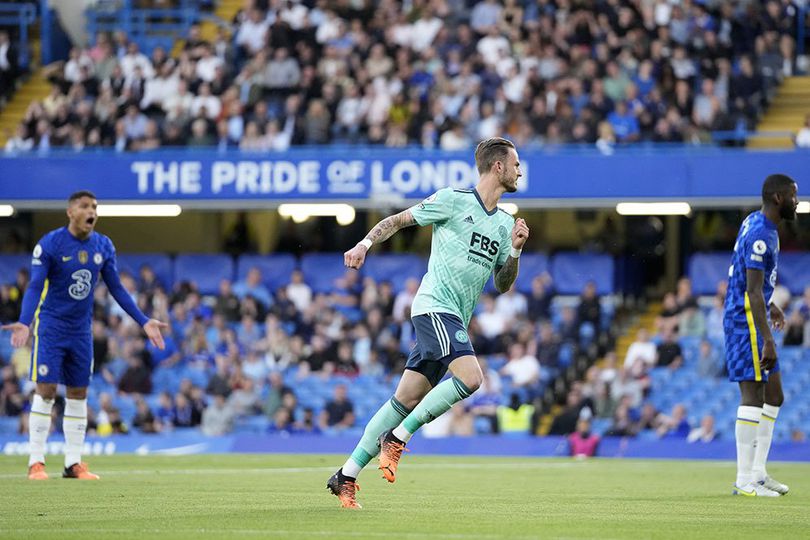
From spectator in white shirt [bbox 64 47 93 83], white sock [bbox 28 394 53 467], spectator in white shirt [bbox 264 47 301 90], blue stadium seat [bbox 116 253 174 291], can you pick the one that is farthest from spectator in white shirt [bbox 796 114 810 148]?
white sock [bbox 28 394 53 467]

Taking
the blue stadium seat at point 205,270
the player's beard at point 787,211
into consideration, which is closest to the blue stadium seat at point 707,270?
the blue stadium seat at point 205,270

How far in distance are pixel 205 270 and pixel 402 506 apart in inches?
737

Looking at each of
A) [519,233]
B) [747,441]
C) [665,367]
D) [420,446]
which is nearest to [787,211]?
[747,441]

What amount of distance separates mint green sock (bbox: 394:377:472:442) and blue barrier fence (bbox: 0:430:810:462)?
1208 centimetres

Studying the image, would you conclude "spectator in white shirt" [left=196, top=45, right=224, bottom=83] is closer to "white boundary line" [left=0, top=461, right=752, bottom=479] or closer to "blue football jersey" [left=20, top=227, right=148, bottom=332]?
"white boundary line" [left=0, top=461, right=752, bottom=479]

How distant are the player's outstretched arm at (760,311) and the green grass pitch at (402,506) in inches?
42.4

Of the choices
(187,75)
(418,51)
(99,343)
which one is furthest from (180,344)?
(418,51)

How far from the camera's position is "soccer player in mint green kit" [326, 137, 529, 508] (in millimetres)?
9164

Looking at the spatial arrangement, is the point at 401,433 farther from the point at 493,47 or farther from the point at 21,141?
the point at 21,141

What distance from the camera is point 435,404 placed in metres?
9.15

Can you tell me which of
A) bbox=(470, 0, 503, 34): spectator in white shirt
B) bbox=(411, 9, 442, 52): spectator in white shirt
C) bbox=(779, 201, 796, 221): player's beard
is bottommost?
bbox=(779, 201, 796, 221): player's beard

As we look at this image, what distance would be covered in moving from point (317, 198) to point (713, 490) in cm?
1450

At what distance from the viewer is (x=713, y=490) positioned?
39.9ft

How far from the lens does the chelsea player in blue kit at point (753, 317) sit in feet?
36.7
